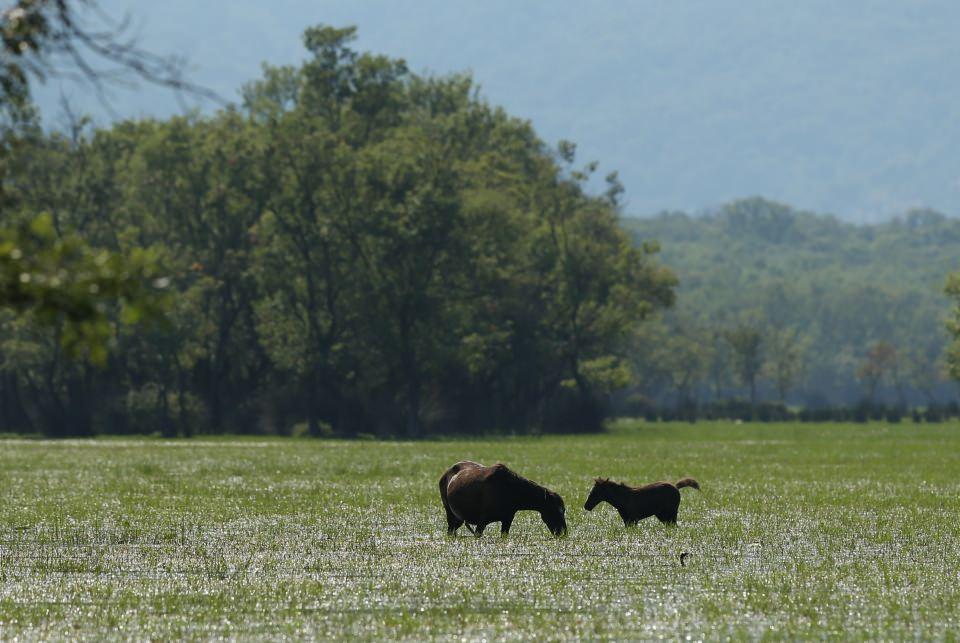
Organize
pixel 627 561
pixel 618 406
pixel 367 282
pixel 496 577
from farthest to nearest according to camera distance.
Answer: pixel 618 406 < pixel 367 282 < pixel 627 561 < pixel 496 577

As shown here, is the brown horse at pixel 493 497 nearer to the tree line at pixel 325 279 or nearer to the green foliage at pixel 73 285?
the green foliage at pixel 73 285

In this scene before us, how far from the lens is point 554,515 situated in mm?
24156

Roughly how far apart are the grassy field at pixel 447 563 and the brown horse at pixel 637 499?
35cm

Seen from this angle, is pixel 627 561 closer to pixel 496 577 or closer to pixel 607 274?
pixel 496 577

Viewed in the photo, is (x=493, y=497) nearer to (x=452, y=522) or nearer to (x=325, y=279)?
(x=452, y=522)

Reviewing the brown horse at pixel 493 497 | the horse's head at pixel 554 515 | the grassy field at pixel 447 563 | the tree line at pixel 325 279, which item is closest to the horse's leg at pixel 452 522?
the brown horse at pixel 493 497

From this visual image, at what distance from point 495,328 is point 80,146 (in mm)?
30322

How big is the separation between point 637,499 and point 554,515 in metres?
1.91

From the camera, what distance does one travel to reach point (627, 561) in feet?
69.2

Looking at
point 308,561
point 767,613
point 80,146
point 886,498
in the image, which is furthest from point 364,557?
point 80,146

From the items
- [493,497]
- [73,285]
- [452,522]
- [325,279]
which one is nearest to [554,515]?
[493,497]

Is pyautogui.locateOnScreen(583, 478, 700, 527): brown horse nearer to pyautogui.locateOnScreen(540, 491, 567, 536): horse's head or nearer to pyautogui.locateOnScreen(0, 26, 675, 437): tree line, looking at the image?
pyautogui.locateOnScreen(540, 491, 567, 536): horse's head

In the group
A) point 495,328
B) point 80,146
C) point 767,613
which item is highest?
point 80,146

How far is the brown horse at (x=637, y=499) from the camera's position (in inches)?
990
